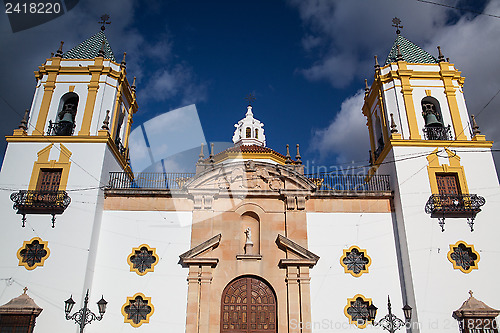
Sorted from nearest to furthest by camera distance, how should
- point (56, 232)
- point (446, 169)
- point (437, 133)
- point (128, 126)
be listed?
point (56, 232)
point (446, 169)
point (437, 133)
point (128, 126)

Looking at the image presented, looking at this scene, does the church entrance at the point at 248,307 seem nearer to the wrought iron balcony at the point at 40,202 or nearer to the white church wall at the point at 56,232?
the white church wall at the point at 56,232

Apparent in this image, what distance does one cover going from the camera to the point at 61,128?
16.2 m

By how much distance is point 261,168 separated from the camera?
1622 centimetres

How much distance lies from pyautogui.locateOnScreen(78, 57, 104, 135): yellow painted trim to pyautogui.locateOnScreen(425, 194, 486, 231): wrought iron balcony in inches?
518

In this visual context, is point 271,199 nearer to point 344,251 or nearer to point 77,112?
point 344,251

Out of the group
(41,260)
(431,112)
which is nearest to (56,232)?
(41,260)

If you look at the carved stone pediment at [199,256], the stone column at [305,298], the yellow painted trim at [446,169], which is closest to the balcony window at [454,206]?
the yellow painted trim at [446,169]

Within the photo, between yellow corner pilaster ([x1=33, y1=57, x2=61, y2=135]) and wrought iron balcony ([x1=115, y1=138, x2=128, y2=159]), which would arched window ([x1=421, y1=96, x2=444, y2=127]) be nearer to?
wrought iron balcony ([x1=115, y1=138, x2=128, y2=159])

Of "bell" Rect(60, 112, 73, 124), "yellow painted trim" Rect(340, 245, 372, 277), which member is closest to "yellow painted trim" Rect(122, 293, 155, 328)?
"yellow painted trim" Rect(340, 245, 372, 277)

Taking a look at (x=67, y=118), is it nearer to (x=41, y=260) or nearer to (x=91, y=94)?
(x=91, y=94)

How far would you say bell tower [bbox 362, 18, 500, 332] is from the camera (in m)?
13.8

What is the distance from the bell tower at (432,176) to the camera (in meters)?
13.8

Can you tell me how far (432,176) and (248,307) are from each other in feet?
27.1

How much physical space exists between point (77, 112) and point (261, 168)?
7680 mm
